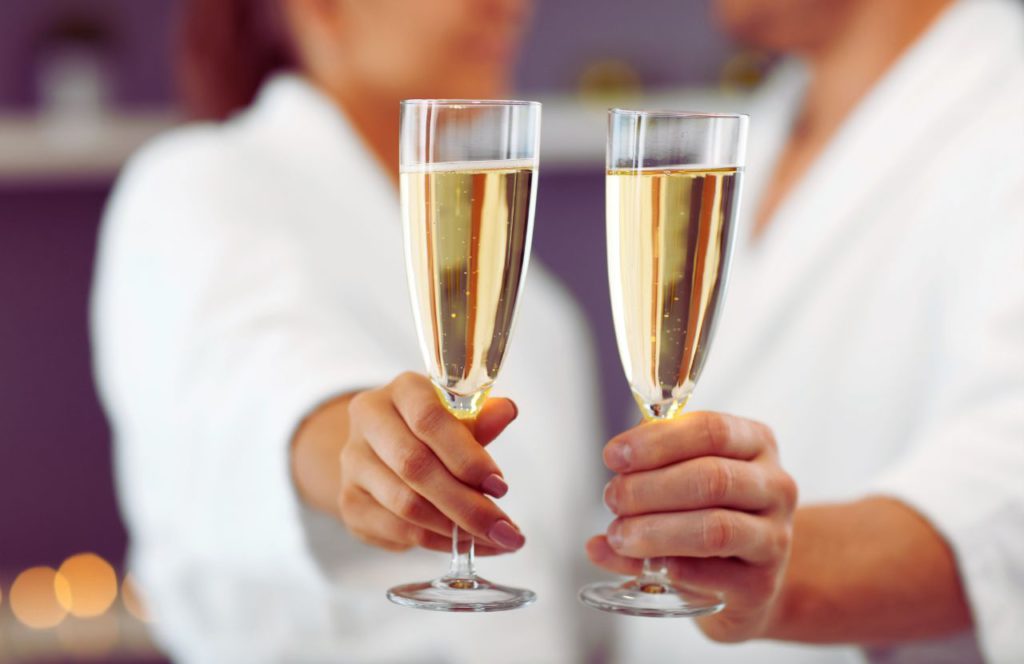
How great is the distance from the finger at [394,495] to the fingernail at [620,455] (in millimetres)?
100

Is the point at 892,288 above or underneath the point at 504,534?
above

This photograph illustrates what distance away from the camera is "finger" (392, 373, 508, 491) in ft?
2.18

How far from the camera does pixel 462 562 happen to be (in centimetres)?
74

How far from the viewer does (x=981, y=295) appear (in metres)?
1.09

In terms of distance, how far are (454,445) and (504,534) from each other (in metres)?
0.06

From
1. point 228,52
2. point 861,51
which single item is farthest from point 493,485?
point 228,52

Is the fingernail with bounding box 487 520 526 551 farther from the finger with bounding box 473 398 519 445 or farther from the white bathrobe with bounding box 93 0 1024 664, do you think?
the white bathrobe with bounding box 93 0 1024 664

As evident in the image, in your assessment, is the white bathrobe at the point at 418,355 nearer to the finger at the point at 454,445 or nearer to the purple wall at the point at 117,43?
the finger at the point at 454,445

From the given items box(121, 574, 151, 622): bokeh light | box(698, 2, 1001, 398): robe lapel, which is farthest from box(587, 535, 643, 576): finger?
box(121, 574, 151, 622): bokeh light

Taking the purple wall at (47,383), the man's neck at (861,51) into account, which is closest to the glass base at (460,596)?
the man's neck at (861,51)

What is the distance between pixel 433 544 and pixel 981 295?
603 mm

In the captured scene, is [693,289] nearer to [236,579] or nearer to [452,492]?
[452,492]

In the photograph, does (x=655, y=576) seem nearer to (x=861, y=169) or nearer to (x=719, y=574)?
(x=719, y=574)

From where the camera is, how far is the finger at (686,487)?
678 millimetres
